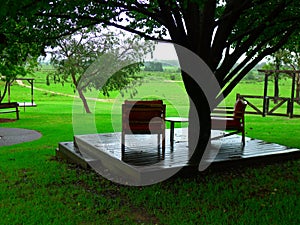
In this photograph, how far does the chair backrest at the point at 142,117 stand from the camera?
5.64m

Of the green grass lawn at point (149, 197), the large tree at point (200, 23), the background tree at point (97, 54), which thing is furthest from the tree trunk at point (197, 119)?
the background tree at point (97, 54)

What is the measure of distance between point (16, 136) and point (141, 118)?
208 inches

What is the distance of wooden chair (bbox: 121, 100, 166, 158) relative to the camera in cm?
565

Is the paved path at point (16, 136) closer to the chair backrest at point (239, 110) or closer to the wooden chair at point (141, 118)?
the wooden chair at point (141, 118)

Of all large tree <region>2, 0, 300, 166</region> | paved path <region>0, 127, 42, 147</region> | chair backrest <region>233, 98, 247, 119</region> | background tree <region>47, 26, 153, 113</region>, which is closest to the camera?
large tree <region>2, 0, 300, 166</region>

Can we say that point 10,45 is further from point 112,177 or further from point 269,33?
point 269,33

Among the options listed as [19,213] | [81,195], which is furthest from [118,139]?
[19,213]

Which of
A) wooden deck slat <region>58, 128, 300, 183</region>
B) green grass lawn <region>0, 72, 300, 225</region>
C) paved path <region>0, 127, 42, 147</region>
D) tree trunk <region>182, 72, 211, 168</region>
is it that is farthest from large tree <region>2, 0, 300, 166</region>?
paved path <region>0, 127, 42, 147</region>

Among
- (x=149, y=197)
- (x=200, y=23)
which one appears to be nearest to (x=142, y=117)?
(x=149, y=197)

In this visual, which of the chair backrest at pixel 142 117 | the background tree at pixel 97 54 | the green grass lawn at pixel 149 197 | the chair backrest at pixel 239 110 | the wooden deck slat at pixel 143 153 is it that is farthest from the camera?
the background tree at pixel 97 54

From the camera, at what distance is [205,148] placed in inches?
232

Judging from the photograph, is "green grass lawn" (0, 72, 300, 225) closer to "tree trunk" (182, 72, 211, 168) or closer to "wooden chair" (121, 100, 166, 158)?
"tree trunk" (182, 72, 211, 168)

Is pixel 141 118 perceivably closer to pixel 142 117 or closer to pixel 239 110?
pixel 142 117

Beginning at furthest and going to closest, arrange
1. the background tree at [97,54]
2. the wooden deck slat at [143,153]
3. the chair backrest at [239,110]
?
the background tree at [97,54] → the chair backrest at [239,110] → the wooden deck slat at [143,153]
